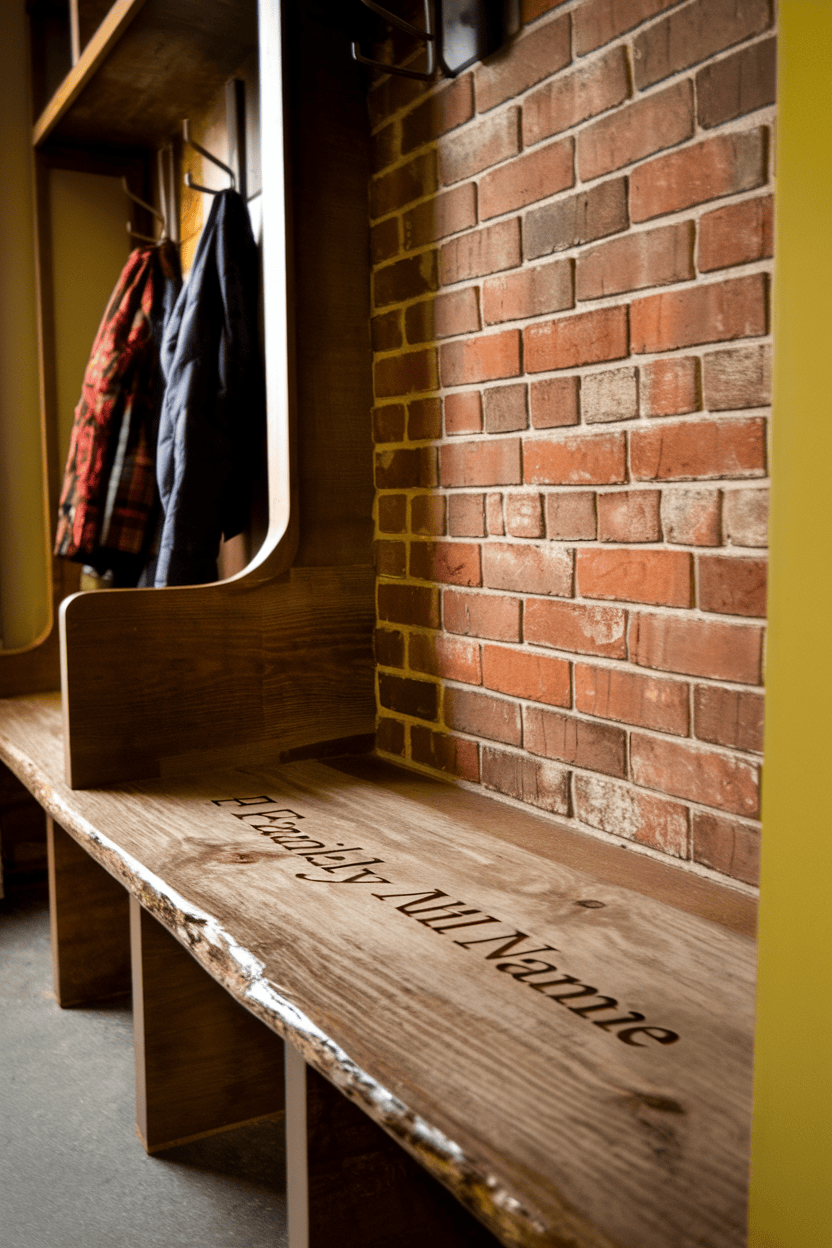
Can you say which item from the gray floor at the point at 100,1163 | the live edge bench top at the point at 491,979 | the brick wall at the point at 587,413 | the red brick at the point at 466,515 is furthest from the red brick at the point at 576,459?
the gray floor at the point at 100,1163

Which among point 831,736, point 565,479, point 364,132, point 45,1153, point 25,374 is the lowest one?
point 45,1153

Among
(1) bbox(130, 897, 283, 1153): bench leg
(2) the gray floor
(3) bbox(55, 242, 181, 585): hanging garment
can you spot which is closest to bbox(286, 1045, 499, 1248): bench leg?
(2) the gray floor

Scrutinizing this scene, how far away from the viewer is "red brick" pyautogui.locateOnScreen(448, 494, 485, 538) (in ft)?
4.65

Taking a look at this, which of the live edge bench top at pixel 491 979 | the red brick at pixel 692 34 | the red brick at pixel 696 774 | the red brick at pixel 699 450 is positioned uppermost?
the red brick at pixel 692 34

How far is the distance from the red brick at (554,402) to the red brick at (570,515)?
90 millimetres

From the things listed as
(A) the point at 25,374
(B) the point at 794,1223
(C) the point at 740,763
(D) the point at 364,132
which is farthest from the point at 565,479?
(A) the point at 25,374

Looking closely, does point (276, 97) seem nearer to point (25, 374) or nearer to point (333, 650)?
point (333, 650)

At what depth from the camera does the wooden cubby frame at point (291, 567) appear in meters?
1.46

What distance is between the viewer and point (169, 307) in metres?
2.24

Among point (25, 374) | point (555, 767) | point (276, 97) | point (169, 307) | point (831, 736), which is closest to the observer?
point (831, 736)

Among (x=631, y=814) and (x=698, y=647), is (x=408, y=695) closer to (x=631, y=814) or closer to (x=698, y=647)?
(x=631, y=814)

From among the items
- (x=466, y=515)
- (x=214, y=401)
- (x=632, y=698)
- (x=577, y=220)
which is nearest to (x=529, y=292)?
(x=577, y=220)

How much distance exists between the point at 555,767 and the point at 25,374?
77.4 inches

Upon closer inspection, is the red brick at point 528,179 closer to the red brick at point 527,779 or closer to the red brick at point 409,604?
the red brick at point 409,604
